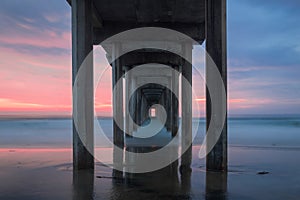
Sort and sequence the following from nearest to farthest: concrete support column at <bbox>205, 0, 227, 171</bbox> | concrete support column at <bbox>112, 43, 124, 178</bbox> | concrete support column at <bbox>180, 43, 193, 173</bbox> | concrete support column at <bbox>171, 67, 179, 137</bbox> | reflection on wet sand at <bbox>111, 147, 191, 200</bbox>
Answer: reflection on wet sand at <bbox>111, 147, 191, 200</bbox> < concrete support column at <bbox>205, 0, 227, 171</bbox> < concrete support column at <bbox>112, 43, 124, 178</bbox> < concrete support column at <bbox>180, 43, 193, 173</bbox> < concrete support column at <bbox>171, 67, 179, 137</bbox>

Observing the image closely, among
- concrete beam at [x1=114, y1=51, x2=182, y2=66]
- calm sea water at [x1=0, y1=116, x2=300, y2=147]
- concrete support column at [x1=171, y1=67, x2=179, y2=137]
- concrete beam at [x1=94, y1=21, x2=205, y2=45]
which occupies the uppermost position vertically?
concrete beam at [x1=94, y1=21, x2=205, y2=45]

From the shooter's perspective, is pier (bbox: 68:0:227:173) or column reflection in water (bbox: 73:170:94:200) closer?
column reflection in water (bbox: 73:170:94:200)

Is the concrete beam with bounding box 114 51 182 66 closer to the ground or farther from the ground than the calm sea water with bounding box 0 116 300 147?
farther from the ground

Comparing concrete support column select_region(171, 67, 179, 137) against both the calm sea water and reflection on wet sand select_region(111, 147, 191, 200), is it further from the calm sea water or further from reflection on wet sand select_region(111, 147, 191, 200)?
reflection on wet sand select_region(111, 147, 191, 200)

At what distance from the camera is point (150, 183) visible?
7.53 m

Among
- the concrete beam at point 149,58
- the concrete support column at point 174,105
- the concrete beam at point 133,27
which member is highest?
the concrete beam at point 133,27

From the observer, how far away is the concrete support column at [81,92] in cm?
903

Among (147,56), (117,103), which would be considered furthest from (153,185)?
(147,56)

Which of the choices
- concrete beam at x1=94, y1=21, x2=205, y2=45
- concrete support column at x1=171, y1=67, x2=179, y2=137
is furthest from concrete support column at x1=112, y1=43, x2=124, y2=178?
concrete support column at x1=171, y1=67, x2=179, y2=137

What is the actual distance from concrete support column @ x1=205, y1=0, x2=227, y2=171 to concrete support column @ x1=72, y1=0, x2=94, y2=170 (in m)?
3.37

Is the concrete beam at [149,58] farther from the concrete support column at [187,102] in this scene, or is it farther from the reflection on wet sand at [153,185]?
the reflection on wet sand at [153,185]

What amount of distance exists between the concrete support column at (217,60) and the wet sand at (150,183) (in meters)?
0.44

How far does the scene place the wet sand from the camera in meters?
6.50

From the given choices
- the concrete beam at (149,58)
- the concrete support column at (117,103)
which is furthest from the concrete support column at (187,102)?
the concrete support column at (117,103)
